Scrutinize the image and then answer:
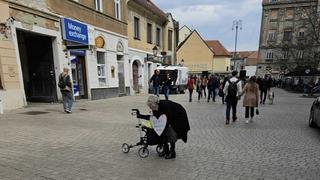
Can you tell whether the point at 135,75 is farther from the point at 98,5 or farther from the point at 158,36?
the point at 98,5

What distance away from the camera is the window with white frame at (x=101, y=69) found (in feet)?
57.1

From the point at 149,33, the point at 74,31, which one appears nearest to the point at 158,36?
the point at 149,33

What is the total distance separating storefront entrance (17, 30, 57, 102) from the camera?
13.4 metres

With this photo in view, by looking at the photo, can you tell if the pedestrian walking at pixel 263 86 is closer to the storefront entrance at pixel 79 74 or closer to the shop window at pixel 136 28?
the storefront entrance at pixel 79 74

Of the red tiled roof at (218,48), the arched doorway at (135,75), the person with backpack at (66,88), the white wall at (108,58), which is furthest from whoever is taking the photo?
the red tiled roof at (218,48)

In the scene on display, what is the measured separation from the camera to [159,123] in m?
5.42

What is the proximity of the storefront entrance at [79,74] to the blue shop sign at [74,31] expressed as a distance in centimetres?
75

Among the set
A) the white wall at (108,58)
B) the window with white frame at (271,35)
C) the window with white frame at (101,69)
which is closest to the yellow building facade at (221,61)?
the window with white frame at (271,35)

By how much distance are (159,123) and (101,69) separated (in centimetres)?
1294

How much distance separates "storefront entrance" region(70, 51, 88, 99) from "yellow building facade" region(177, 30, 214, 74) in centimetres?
4596

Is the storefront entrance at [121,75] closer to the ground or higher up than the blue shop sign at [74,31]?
closer to the ground

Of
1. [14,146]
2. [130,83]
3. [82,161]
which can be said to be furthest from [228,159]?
[130,83]

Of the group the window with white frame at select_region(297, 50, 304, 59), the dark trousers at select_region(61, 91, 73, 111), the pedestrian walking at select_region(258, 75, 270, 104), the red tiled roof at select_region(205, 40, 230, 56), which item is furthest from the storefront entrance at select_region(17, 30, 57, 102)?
the red tiled roof at select_region(205, 40, 230, 56)

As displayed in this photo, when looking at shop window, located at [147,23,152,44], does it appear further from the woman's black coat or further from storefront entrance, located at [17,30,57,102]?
the woman's black coat
